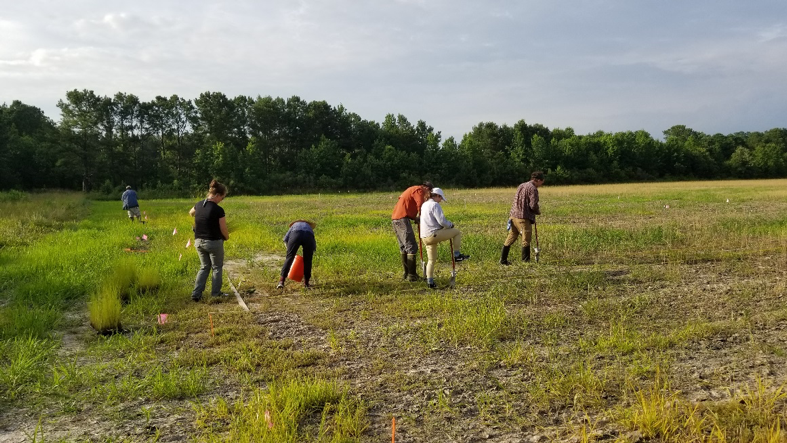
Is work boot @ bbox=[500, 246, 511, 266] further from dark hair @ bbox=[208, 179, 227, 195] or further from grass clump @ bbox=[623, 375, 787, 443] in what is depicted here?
grass clump @ bbox=[623, 375, 787, 443]

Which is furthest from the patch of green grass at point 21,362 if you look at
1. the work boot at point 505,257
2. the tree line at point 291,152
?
the tree line at point 291,152

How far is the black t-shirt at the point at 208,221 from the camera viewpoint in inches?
280

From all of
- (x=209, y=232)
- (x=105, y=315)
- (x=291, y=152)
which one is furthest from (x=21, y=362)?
(x=291, y=152)

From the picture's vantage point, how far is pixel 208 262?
7.34 m

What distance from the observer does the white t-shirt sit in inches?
304

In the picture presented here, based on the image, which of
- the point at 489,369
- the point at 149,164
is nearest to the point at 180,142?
the point at 149,164

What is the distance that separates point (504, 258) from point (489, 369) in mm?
5564

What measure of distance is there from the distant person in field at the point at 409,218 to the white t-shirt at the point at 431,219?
0.42 m

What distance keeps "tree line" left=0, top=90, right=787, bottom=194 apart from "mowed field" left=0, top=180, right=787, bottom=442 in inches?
1937

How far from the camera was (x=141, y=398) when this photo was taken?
404 centimetres

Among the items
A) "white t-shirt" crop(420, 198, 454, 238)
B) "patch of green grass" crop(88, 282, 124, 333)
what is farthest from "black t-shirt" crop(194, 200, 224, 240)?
"white t-shirt" crop(420, 198, 454, 238)

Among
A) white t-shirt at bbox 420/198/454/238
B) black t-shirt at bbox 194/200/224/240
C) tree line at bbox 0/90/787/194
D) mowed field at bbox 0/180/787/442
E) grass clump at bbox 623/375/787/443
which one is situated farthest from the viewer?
tree line at bbox 0/90/787/194

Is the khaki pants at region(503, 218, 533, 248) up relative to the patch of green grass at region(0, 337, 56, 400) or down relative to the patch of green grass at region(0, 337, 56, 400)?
up

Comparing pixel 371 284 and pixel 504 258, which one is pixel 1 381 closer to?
pixel 371 284
